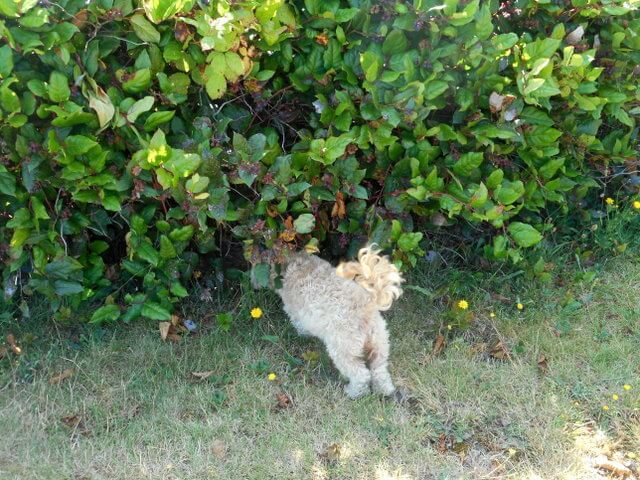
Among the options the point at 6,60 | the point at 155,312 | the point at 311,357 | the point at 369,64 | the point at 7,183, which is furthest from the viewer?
the point at 311,357

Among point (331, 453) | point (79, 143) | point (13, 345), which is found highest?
point (79, 143)

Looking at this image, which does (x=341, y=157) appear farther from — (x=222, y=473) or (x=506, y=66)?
(x=222, y=473)

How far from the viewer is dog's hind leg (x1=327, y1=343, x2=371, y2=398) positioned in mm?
3426

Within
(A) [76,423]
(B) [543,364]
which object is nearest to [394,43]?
(B) [543,364]

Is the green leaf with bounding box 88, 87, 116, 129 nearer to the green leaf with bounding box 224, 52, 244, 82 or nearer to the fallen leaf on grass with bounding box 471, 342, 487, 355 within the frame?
the green leaf with bounding box 224, 52, 244, 82

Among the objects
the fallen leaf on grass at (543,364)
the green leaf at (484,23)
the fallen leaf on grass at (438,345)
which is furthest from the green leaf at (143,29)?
the fallen leaf on grass at (543,364)

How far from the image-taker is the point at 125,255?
4035 millimetres

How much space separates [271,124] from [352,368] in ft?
4.52

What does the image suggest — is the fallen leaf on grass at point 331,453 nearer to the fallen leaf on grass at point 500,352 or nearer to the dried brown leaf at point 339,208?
the fallen leaf on grass at point 500,352

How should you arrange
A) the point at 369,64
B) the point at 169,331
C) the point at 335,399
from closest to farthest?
the point at 369,64 < the point at 335,399 < the point at 169,331

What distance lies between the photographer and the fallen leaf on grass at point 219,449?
316 centimetres

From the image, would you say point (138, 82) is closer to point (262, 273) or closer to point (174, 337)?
point (262, 273)

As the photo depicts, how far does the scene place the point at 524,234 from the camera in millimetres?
3707

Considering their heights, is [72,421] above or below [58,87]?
below
